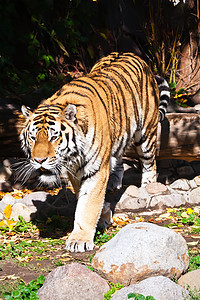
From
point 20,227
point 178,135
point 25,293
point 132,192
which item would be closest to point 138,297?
point 25,293

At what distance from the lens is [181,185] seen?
6.62m

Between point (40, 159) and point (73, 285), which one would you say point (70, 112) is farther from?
point (73, 285)

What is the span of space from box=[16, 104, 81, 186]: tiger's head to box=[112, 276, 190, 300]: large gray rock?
4.84 feet

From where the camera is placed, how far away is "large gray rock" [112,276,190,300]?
297 centimetres

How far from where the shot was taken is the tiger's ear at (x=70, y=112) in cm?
424

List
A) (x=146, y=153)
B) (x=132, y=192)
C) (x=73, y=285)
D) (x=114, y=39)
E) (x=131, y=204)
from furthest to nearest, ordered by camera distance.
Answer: (x=114, y=39) → (x=146, y=153) → (x=132, y=192) → (x=131, y=204) → (x=73, y=285)

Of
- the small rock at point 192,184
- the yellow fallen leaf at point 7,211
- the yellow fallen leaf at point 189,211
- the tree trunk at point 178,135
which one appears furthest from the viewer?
the tree trunk at point 178,135

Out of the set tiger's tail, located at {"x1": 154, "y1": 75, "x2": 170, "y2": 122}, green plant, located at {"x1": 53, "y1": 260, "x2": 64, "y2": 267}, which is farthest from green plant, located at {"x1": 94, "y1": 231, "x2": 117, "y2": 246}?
tiger's tail, located at {"x1": 154, "y1": 75, "x2": 170, "y2": 122}

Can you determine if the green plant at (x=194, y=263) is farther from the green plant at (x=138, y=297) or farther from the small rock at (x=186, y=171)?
the small rock at (x=186, y=171)

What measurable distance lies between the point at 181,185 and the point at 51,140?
9.95 ft

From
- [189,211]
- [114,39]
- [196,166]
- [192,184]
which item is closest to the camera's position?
[189,211]

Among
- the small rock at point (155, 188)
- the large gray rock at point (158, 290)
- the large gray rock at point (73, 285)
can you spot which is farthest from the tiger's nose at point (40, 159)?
the small rock at point (155, 188)

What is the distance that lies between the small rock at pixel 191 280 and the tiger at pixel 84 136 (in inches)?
48.6

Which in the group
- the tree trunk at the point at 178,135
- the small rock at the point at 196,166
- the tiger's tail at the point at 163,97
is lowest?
the small rock at the point at 196,166
